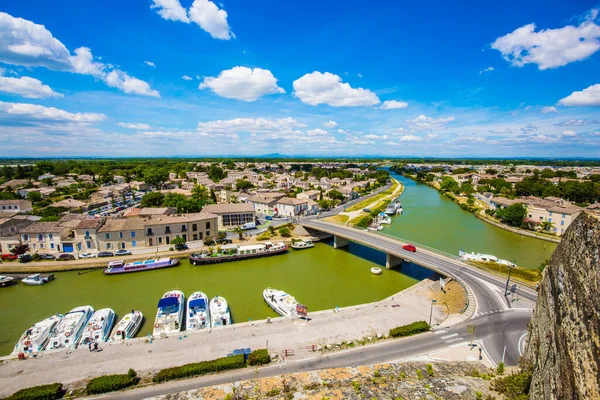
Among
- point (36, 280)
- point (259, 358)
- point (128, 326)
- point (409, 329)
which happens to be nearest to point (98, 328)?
point (128, 326)

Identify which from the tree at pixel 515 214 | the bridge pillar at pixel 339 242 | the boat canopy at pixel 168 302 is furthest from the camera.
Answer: the tree at pixel 515 214

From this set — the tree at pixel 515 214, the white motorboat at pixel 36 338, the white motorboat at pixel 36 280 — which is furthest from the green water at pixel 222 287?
the tree at pixel 515 214

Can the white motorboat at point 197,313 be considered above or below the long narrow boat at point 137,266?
above

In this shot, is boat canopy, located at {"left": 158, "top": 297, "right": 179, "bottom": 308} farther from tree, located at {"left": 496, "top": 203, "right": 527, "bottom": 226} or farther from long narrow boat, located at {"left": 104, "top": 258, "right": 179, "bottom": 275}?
tree, located at {"left": 496, "top": 203, "right": 527, "bottom": 226}

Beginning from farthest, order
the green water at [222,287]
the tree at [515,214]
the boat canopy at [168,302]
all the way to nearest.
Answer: the tree at [515,214] < the green water at [222,287] < the boat canopy at [168,302]

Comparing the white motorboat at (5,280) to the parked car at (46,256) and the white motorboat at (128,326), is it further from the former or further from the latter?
the white motorboat at (128,326)

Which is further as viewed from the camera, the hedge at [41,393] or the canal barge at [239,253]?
the canal barge at [239,253]

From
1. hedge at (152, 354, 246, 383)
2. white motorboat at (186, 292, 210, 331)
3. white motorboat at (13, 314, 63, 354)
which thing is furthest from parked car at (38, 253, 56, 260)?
hedge at (152, 354, 246, 383)

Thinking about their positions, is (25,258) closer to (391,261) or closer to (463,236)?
(391,261)
